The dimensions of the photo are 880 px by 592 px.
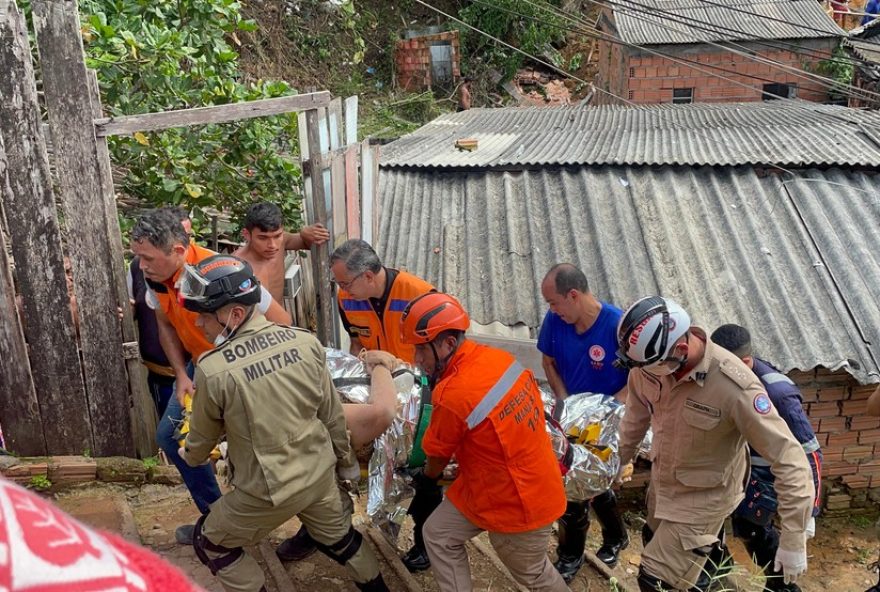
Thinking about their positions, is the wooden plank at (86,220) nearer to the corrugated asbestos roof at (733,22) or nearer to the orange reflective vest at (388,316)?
the orange reflective vest at (388,316)

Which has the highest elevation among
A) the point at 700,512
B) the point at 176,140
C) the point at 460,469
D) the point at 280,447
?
the point at 176,140

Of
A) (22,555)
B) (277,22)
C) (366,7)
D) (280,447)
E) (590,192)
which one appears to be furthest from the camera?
(366,7)

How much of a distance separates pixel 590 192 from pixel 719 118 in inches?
192

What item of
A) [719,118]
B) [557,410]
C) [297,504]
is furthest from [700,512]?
[719,118]

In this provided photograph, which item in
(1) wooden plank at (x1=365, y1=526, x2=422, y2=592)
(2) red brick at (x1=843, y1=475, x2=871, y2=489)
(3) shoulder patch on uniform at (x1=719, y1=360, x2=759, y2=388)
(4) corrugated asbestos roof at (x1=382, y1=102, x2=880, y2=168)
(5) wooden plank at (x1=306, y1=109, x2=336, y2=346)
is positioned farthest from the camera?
(4) corrugated asbestos roof at (x1=382, y1=102, x2=880, y2=168)

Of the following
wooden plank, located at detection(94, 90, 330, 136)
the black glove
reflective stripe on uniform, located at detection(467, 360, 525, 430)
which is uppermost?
wooden plank, located at detection(94, 90, 330, 136)

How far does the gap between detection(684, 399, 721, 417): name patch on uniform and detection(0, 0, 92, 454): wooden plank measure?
3382mm

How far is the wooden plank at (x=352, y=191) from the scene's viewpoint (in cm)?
518

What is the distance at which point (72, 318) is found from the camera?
4.15 meters

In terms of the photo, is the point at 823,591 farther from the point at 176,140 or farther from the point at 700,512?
the point at 176,140

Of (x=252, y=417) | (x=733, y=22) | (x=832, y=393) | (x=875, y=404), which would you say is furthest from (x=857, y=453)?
(x=733, y=22)

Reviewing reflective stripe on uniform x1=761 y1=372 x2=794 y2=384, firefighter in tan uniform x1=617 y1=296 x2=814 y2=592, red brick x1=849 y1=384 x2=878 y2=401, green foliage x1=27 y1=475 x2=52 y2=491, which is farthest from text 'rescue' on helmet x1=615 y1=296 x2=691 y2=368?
red brick x1=849 y1=384 x2=878 y2=401

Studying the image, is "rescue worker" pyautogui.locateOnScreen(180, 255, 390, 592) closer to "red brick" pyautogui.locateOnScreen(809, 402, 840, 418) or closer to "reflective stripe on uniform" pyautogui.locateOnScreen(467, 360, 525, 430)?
"reflective stripe on uniform" pyautogui.locateOnScreen(467, 360, 525, 430)

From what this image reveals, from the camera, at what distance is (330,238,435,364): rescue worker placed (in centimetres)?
421
